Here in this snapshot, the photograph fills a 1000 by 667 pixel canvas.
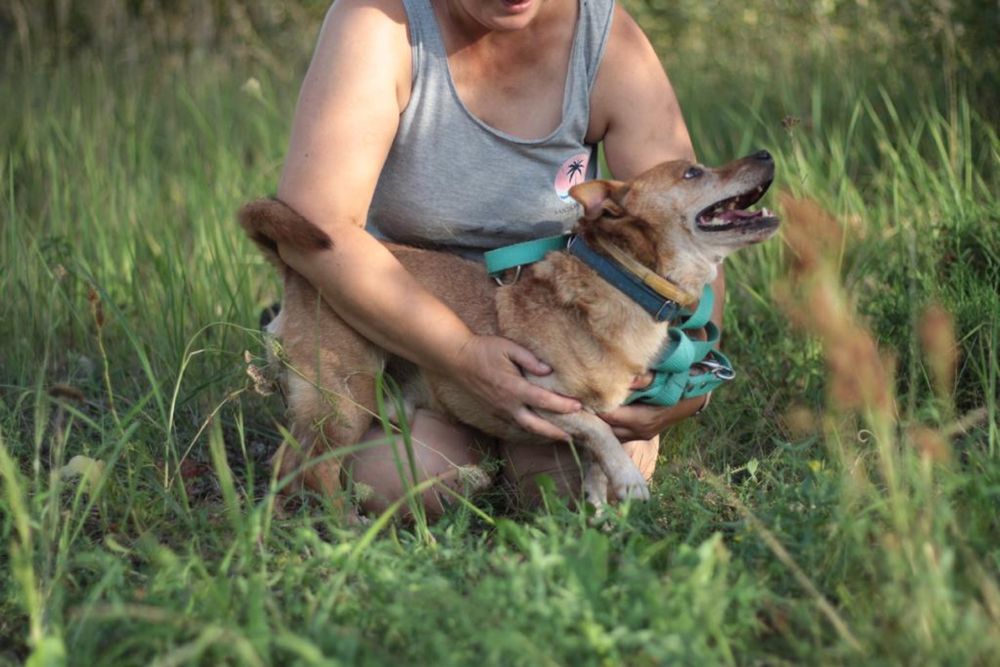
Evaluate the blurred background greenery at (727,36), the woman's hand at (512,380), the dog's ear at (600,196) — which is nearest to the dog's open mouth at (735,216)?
the dog's ear at (600,196)

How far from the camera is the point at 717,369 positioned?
289 cm

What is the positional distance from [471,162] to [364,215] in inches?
13.4

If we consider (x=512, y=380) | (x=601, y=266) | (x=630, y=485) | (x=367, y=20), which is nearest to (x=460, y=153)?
(x=367, y=20)

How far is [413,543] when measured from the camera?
7.72 ft

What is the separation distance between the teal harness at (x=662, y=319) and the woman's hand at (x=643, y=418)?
0.02m

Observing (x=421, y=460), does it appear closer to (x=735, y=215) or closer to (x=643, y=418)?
(x=643, y=418)

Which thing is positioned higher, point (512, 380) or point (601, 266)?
point (601, 266)

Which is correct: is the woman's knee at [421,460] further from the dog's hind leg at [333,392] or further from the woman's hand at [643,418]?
the woman's hand at [643,418]

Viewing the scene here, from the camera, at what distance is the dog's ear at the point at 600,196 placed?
8.90ft

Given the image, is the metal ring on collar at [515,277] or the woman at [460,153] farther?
the metal ring on collar at [515,277]

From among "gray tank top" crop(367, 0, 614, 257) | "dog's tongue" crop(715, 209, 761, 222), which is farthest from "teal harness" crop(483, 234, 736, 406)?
"dog's tongue" crop(715, 209, 761, 222)

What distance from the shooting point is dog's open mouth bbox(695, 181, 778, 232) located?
271 cm

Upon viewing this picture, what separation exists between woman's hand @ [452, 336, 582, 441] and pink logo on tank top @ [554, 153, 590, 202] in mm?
524

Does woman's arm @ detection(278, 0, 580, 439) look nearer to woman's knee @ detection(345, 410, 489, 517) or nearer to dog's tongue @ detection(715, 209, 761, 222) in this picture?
woman's knee @ detection(345, 410, 489, 517)
